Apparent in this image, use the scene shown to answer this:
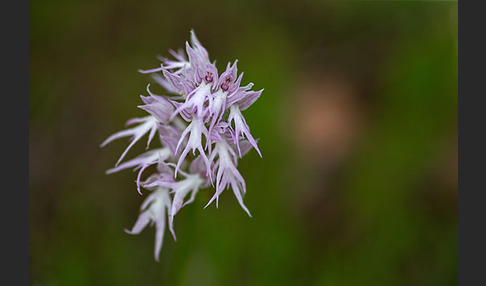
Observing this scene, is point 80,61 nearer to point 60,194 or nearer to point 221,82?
point 60,194

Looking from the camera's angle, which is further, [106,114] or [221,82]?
[106,114]

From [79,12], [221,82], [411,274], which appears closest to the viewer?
[221,82]

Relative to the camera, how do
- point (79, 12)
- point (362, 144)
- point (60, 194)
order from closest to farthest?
1. point (60, 194)
2. point (362, 144)
3. point (79, 12)

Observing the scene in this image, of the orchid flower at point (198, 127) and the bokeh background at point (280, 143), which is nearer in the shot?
the orchid flower at point (198, 127)

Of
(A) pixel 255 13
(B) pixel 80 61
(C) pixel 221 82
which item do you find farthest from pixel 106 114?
(C) pixel 221 82

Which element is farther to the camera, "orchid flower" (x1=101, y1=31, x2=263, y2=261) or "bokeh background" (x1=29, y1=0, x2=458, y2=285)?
"bokeh background" (x1=29, y1=0, x2=458, y2=285)

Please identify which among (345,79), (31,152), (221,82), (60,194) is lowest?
(60,194)

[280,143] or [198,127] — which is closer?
[198,127]

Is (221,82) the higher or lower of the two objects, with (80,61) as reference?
lower
